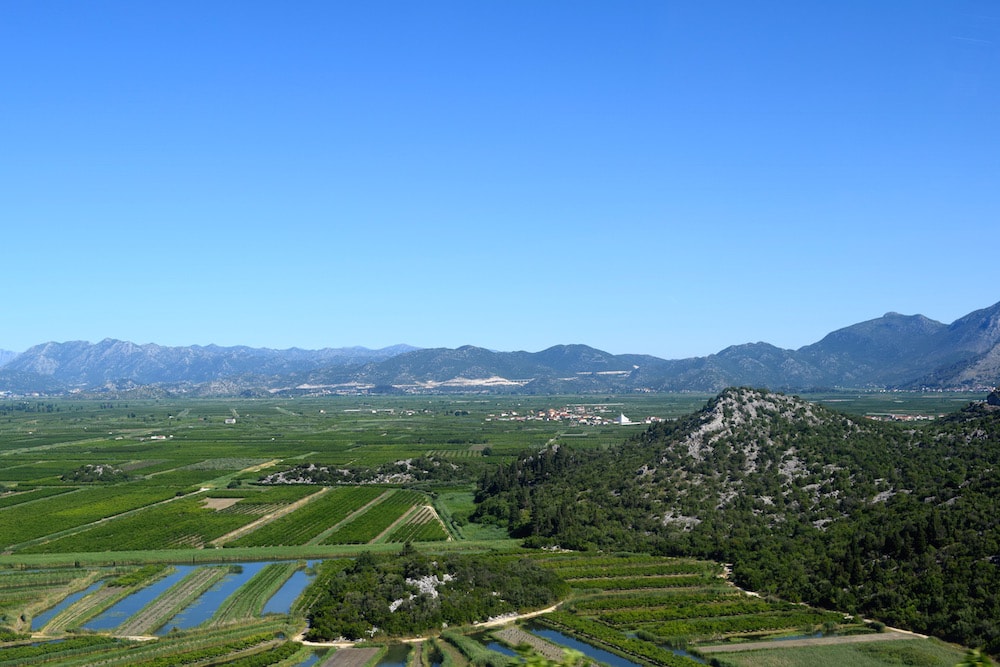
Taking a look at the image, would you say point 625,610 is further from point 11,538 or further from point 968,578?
point 11,538

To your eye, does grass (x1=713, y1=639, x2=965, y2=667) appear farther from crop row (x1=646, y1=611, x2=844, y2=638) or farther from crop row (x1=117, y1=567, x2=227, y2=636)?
crop row (x1=117, y1=567, x2=227, y2=636)

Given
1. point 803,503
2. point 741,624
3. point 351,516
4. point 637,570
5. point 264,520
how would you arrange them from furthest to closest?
point 351,516 < point 264,520 < point 803,503 < point 637,570 < point 741,624

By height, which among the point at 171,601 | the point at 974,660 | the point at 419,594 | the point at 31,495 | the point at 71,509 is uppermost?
the point at 974,660

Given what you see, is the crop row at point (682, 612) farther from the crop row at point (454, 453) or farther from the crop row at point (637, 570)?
the crop row at point (454, 453)

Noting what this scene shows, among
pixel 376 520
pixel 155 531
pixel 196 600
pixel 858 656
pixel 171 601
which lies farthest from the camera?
pixel 376 520

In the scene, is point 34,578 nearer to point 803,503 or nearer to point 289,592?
point 289,592

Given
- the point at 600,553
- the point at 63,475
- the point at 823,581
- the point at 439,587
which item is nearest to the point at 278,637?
the point at 439,587

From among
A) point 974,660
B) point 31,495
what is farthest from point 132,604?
point 31,495
